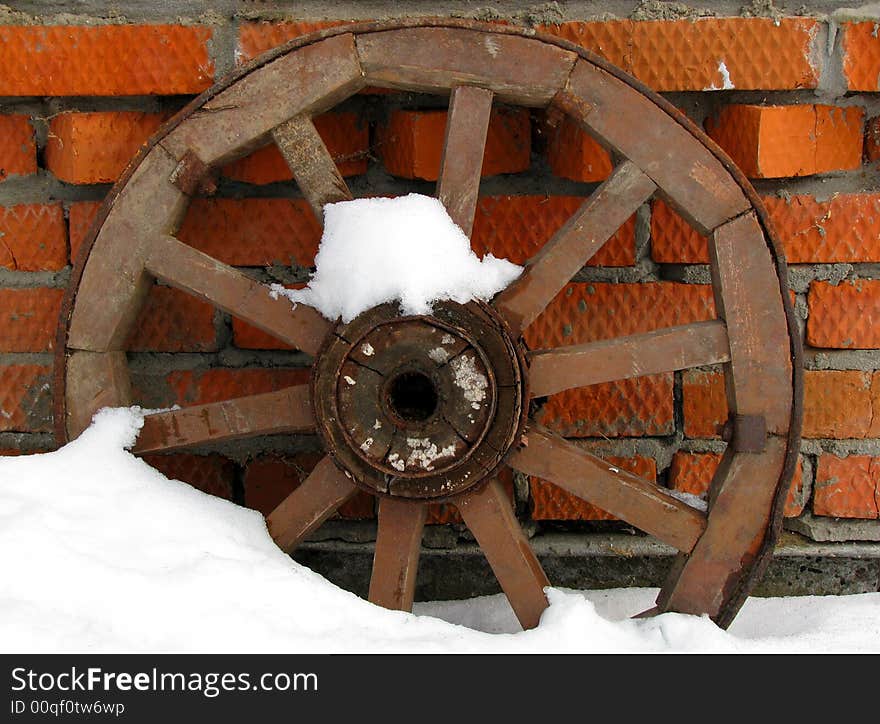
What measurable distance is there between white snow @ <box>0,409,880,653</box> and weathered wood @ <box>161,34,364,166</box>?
1.38ft

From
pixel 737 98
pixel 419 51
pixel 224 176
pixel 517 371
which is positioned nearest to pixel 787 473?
pixel 517 371

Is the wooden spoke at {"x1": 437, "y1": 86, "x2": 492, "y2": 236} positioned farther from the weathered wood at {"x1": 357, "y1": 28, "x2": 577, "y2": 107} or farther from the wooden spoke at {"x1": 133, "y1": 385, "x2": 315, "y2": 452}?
the wooden spoke at {"x1": 133, "y1": 385, "x2": 315, "y2": 452}

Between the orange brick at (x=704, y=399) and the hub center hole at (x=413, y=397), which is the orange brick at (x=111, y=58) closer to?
the hub center hole at (x=413, y=397)

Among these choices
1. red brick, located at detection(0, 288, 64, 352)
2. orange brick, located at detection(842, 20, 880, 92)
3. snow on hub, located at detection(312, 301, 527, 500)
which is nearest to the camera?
snow on hub, located at detection(312, 301, 527, 500)

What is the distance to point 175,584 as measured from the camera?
3.87 feet

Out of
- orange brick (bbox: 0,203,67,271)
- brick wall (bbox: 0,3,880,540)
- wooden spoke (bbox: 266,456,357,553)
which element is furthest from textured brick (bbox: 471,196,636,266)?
orange brick (bbox: 0,203,67,271)

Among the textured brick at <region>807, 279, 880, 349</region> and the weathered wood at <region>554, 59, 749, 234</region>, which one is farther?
the textured brick at <region>807, 279, 880, 349</region>

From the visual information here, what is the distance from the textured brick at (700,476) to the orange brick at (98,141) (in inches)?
41.4

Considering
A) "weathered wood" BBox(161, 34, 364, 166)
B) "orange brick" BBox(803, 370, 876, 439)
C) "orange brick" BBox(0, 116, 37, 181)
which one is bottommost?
"orange brick" BBox(803, 370, 876, 439)

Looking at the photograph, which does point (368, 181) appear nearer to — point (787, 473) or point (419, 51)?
point (419, 51)

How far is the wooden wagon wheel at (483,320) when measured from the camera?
1.27m

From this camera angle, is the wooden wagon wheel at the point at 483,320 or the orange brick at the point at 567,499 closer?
the wooden wagon wheel at the point at 483,320

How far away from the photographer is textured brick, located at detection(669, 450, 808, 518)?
158cm

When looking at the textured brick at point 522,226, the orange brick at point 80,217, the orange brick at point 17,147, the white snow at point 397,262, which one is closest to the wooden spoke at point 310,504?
the white snow at point 397,262
